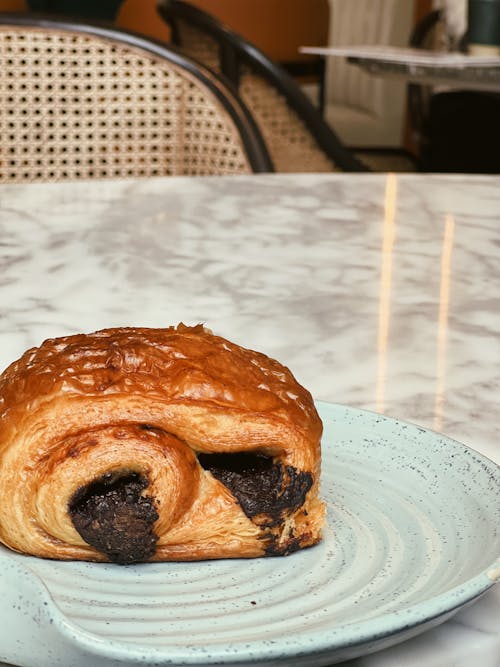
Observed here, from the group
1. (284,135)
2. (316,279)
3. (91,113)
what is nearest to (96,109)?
(91,113)

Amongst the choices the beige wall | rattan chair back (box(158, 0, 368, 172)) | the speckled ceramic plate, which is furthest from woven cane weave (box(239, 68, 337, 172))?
the beige wall

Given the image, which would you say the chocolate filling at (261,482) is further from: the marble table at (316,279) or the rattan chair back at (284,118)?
the rattan chair back at (284,118)

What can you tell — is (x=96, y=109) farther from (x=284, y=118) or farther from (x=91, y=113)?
(x=284, y=118)

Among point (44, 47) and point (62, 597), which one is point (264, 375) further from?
point (44, 47)

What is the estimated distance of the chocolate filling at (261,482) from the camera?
→ 426 millimetres

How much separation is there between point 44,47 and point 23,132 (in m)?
0.13

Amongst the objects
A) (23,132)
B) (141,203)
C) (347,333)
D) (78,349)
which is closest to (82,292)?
(347,333)

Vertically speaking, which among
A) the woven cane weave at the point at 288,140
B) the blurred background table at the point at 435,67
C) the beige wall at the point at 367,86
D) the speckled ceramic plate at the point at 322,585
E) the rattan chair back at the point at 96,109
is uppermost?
the speckled ceramic plate at the point at 322,585

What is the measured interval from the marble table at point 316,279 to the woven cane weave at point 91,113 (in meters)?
0.44

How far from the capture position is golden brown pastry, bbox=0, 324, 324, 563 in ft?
1.34

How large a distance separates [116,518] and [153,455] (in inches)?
1.0

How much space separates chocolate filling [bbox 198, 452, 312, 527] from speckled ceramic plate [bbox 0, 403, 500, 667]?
0.06ft

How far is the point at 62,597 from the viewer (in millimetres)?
386

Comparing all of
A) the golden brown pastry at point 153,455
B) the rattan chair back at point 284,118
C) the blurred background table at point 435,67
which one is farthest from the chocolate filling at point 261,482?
the rattan chair back at point 284,118
